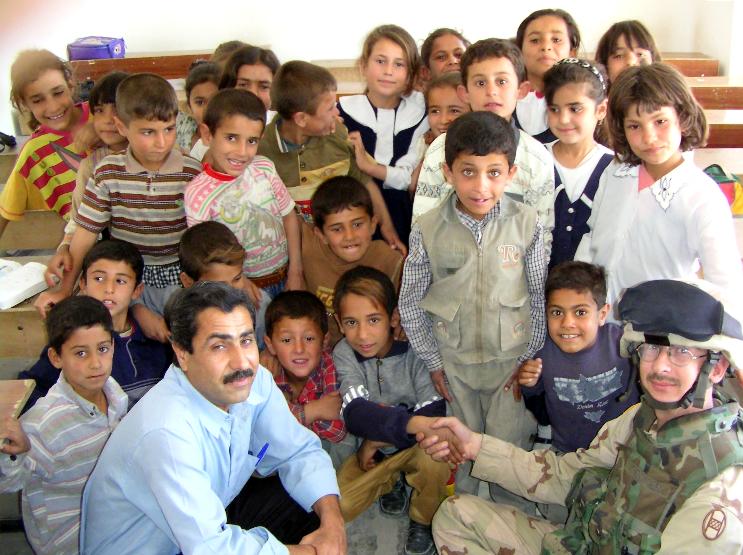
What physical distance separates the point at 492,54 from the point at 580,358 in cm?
121

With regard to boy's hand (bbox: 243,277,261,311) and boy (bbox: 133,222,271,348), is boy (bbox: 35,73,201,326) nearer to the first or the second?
boy (bbox: 133,222,271,348)

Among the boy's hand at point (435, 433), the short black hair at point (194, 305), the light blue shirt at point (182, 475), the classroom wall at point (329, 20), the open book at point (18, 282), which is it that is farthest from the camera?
the classroom wall at point (329, 20)

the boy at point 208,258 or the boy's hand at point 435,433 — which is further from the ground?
the boy at point 208,258

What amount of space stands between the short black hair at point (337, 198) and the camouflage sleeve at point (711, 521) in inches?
66.8

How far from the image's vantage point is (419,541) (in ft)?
8.50

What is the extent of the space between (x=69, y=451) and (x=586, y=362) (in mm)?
1738

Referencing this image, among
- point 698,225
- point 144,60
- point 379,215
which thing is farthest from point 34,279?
point 144,60

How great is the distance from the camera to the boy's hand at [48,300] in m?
2.92

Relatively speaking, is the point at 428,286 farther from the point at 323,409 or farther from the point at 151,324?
the point at 151,324

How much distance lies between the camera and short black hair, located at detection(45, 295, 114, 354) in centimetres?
241

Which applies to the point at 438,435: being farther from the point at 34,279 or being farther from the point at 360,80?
the point at 360,80

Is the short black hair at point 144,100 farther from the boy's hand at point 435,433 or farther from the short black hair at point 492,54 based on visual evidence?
the boy's hand at point 435,433

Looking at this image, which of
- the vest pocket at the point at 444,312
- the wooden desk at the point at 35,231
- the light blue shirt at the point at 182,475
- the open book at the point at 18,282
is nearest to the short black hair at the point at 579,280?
the vest pocket at the point at 444,312

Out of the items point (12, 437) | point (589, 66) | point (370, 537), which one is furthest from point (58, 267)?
point (589, 66)
